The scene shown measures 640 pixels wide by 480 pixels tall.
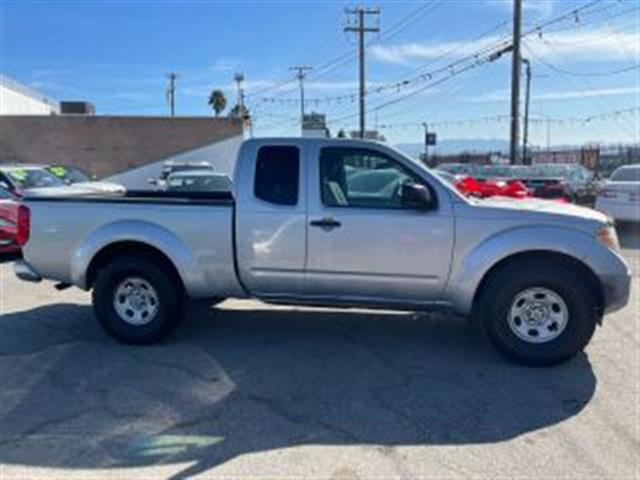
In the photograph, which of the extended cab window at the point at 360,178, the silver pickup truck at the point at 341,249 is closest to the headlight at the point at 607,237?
the silver pickup truck at the point at 341,249

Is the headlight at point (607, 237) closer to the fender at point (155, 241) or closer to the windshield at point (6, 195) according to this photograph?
the fender at point (155, 241)

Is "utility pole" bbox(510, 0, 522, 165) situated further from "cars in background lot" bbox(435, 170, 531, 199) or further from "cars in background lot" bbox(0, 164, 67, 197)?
"cars in background lot" bbox(0, 164, 67, 197)

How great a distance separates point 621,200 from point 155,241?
462 inches

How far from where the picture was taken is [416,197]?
19.7 feet

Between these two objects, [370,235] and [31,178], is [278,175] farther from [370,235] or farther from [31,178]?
[31,178]

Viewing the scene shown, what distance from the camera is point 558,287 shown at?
234 inches

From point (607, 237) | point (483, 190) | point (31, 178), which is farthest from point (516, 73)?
point (607, 237)

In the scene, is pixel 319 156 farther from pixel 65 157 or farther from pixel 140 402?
pixel 65 157

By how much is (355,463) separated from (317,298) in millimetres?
2352

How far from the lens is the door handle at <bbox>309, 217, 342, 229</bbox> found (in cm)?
620

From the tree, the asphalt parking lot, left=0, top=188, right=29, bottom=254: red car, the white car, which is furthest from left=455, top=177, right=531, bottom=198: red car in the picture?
the tree

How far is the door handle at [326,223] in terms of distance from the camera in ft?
20.3

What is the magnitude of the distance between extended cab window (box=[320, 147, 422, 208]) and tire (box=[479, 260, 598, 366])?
3.82ft

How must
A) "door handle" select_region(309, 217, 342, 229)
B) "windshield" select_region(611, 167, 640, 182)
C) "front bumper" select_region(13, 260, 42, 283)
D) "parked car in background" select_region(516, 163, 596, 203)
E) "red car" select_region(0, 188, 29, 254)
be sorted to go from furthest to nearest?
"parked car in background" select_region(516, 163, 596, 203)
"windshield" select_region(611, 167, 640, 182)
"red car" select_region(0, 188, 29, 254)
"front bumper" select_region(13, 260, 42, 283)
"door handle" select_region(309, 217, 342, 229)
